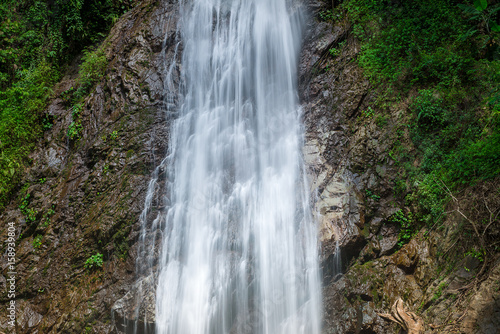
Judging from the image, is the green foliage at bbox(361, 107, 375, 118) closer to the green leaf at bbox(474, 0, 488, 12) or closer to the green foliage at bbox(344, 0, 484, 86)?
the green foliage at bbox(344, 0, 484, 86)

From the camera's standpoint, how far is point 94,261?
273 inches

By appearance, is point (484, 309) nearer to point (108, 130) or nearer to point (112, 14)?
point (108, 130)

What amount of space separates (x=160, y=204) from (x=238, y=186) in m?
1.81

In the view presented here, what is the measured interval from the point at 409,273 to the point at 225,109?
5.57 meters

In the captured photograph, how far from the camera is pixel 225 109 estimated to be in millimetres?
8391

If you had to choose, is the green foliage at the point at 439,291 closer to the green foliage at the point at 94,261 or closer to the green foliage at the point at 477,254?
the green foliage at the point at 477,254

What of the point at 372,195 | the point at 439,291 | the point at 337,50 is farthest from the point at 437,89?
the point at 439,291

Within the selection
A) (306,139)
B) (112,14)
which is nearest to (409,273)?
(306,139)

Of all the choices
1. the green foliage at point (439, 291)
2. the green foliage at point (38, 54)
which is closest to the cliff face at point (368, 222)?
the green foliage at point (439, 291)

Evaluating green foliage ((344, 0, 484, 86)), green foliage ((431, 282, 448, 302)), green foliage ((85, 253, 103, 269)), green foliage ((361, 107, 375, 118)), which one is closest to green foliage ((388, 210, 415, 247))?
green foliage ((431, 282, 448, 302))

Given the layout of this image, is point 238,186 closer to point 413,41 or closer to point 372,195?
point 372,195

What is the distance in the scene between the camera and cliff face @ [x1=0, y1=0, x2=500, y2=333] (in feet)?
16.5

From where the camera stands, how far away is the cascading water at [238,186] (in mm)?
5914

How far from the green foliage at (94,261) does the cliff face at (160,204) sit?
6 centimetres
